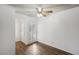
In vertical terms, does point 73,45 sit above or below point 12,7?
below

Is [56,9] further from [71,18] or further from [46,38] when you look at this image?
[46,38]

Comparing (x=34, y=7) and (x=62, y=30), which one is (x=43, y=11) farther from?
(x=62, y=30)

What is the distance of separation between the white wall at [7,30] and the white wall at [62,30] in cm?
44

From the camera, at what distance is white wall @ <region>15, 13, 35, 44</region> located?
1.42 meters

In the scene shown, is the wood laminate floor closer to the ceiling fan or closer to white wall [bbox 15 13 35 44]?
white wall [bbox 15 13 35 44]

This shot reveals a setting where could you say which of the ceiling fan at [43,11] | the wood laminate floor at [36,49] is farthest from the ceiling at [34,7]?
the wood laminate floor at [36,49]

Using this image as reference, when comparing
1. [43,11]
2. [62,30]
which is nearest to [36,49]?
[62,30]

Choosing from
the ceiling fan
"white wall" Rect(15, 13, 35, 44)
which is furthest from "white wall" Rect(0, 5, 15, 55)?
the ceiling fan

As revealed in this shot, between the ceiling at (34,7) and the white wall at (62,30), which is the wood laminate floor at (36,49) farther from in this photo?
the ceiling at (34,7)

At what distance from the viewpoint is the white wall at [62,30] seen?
55.5 inches
